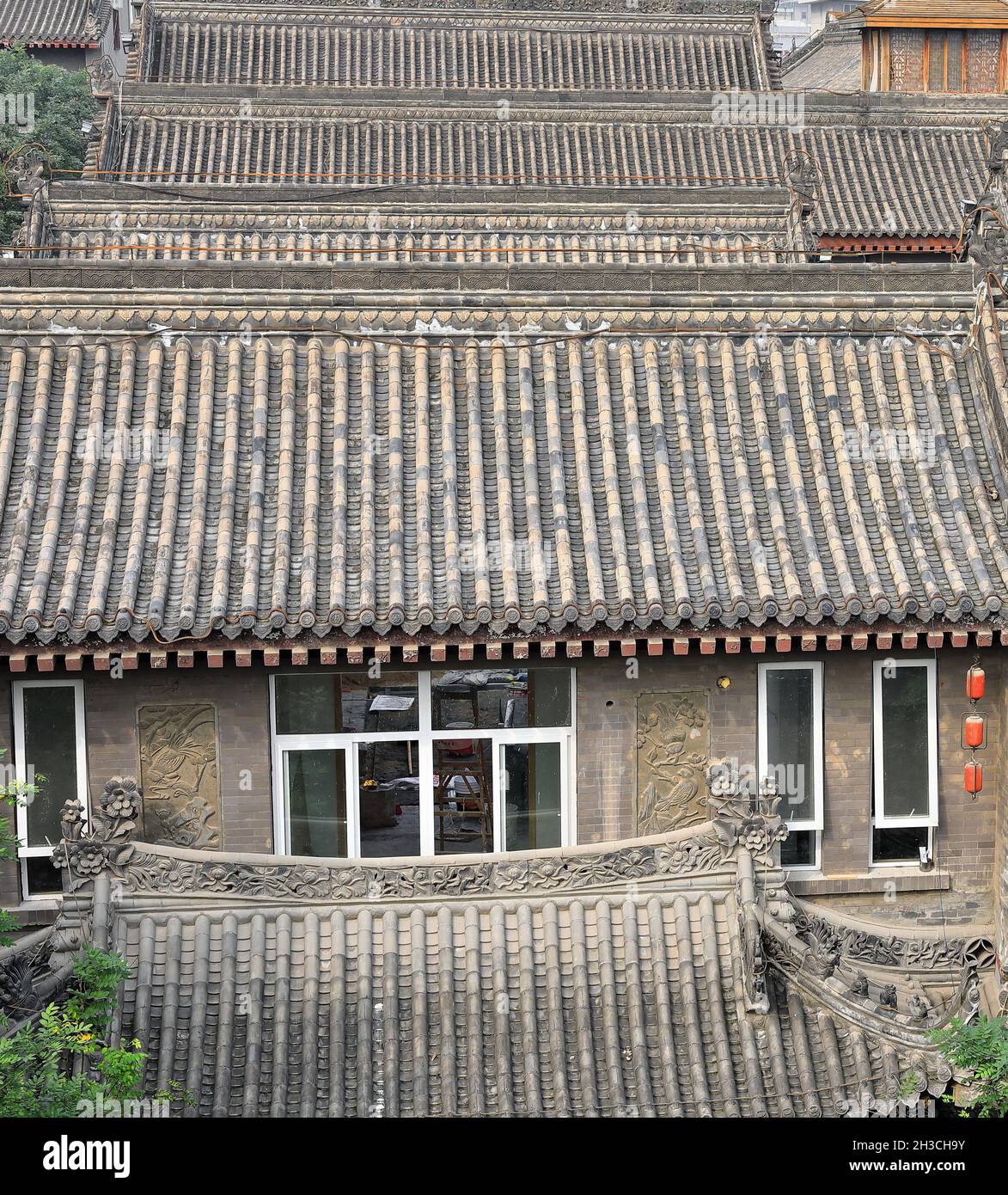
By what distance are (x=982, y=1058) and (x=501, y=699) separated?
5.11m

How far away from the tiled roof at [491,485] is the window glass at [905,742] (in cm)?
126

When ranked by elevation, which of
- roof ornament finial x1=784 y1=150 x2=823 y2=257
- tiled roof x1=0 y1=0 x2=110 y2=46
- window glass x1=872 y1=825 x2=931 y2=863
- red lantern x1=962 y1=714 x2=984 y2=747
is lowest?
window glass x1=872 y1=825 x2=931 y2=863

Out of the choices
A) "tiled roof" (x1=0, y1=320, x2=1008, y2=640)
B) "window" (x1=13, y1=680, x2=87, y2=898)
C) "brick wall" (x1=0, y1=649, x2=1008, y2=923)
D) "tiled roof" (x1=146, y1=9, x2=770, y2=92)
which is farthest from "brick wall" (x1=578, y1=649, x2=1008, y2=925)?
"tiled roof" (x1=146, y1=9, x2=770, y2=92)

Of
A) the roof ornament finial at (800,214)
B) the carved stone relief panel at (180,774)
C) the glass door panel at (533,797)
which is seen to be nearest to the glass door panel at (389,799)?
the glass door panel at (533,797)

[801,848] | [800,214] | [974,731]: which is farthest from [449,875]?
[800,214]

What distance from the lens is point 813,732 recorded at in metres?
13.5

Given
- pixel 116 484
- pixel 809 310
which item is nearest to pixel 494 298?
pixel 809 310

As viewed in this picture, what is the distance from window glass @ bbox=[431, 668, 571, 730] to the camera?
13.2 m

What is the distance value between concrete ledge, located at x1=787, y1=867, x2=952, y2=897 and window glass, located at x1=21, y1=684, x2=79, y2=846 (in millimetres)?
6384

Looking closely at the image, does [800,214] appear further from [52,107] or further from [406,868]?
[52,107]

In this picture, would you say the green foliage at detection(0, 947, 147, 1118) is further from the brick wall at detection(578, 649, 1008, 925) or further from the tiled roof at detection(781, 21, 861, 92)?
the tiled roof at detection(781, 21, 861, 92)

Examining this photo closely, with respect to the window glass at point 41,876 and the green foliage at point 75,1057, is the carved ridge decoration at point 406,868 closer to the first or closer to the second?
the green foliage at point 75,1057

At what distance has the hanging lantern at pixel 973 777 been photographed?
43.5 ft

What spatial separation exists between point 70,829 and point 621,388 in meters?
6.35
